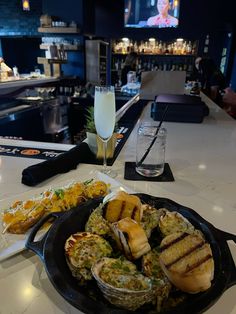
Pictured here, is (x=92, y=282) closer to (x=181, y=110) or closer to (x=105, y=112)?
(x=105, y=112)

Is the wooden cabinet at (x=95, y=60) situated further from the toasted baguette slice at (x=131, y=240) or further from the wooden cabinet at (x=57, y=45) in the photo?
the toasted baguette slice at (x=131, y=240)

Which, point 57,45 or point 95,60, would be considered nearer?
point 57,45

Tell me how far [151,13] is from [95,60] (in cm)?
235

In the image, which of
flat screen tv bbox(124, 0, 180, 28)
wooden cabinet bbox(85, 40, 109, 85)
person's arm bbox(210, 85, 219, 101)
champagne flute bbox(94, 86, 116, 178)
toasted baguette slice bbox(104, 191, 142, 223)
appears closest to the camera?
toasted baguette slice bbox(104, 191, 142, 223)

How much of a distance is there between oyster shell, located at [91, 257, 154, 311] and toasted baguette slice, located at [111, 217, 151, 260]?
0.12 ft

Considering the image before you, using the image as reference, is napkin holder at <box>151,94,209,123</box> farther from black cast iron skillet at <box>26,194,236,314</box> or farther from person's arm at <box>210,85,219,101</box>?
person's arm at <box>210,85,219,101</box>

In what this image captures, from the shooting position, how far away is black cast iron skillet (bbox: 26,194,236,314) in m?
0.36

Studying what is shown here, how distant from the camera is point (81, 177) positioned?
34.7 inches

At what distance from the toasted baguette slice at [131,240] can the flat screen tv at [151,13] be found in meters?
7.16

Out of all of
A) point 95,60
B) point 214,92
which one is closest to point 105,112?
point 214,92

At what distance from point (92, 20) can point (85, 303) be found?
642 centimetres

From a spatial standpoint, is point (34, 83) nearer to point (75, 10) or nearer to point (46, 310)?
point (75, 10)

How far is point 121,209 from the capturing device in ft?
1.69

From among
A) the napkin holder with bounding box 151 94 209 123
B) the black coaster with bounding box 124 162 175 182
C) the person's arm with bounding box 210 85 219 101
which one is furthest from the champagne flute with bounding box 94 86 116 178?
the person's arm with bounding box 210 85 219 101
